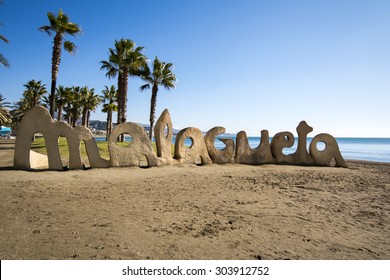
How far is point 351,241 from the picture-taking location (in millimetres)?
4266

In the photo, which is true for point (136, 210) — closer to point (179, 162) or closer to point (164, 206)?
point (164, 206)

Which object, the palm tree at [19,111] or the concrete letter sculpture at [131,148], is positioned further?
the palm tree at [19,111]

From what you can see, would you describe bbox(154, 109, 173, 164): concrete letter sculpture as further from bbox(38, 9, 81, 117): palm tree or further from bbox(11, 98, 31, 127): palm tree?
bbox(11, 98, 31, 127): palm tree

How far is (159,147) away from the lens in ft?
41.6

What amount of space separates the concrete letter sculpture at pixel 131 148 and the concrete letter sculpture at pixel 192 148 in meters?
1.41

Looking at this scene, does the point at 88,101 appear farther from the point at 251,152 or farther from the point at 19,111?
the point at 251,152

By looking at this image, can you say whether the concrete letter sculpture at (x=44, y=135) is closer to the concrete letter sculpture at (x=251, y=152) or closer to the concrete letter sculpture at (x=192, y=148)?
the concrete letter sculpture at (x=192, y=148)

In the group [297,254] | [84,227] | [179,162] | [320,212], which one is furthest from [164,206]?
[179,162]

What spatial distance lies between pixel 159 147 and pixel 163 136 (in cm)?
59

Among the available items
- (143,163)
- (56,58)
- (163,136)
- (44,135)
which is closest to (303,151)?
(163,136)

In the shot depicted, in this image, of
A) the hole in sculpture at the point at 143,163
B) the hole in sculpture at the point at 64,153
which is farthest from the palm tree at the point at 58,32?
the hole in sculpture at the point at 143,163

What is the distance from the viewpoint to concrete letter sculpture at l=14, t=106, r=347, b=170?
1062 centimetres

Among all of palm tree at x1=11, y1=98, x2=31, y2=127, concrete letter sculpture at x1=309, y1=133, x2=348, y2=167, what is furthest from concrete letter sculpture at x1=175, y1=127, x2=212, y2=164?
palm tree at x1=11, y1=98, x2=31, y2=127

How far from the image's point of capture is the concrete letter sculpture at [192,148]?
1307 cm
